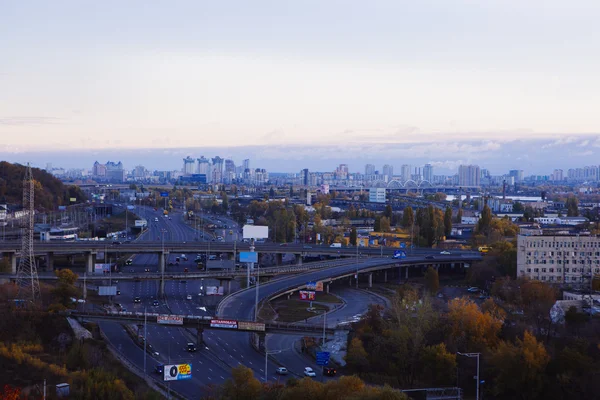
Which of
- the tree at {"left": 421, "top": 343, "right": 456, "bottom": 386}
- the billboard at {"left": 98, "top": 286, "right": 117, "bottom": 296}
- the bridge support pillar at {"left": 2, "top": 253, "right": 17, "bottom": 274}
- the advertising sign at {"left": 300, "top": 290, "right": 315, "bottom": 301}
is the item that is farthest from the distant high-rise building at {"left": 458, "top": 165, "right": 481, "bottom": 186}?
the tree at {"left": 421, "top": 343, "right": 456, "bottom": 386}

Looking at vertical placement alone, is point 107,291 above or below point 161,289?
above

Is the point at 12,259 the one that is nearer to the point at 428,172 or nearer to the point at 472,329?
the point at 472,329

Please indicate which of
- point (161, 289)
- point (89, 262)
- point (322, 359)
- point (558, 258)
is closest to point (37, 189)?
point (89, 262)

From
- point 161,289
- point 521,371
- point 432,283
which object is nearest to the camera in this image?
point 521,371

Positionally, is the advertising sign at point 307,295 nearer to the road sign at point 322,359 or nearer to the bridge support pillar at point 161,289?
the bridge support pillar at point 161,289

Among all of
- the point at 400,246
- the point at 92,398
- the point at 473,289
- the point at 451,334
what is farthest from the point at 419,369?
the point at 400,246

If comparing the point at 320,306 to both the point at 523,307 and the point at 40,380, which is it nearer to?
the point at 523,307

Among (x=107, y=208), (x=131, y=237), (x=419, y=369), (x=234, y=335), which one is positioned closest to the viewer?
(x=419, y=369)

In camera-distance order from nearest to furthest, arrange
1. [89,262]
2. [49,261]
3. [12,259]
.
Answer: [12,259] → [49,261] → [89,262]
